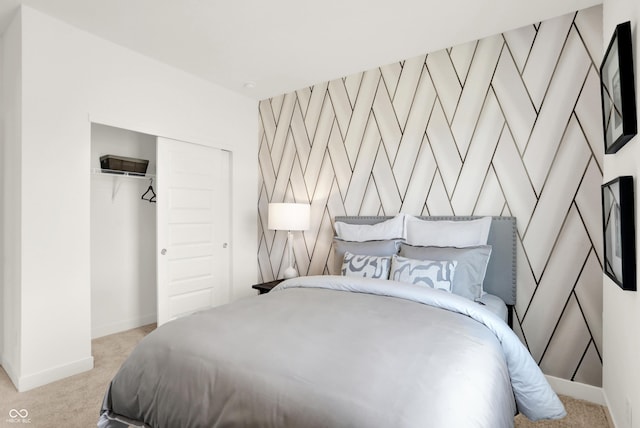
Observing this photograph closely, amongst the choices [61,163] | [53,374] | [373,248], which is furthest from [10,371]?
[373,248]

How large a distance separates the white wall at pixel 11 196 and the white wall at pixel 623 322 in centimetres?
343

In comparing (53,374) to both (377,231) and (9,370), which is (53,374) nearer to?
(9,370)

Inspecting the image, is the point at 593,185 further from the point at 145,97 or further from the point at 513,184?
the point at 145,97

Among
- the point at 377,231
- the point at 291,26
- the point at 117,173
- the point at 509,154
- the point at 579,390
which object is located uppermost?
the point at 291,26

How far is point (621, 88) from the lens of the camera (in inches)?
57.6

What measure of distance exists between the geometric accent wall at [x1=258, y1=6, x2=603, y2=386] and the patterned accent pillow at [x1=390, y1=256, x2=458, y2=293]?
69 cm

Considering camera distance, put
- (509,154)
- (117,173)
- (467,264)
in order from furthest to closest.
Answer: (117,173), (509,154), (467,264)

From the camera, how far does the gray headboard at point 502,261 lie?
2.46m

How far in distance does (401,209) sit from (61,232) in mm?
2650

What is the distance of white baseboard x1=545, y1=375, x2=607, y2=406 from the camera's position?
2189 mm

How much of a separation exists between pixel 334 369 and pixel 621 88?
1638mm

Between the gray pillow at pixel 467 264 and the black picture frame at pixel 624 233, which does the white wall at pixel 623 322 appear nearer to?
the black picture frame at pixel 624 233

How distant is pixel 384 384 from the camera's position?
109 cm

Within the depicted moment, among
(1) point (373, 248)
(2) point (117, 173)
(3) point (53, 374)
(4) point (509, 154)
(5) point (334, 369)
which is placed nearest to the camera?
(5) point (334, 369)
